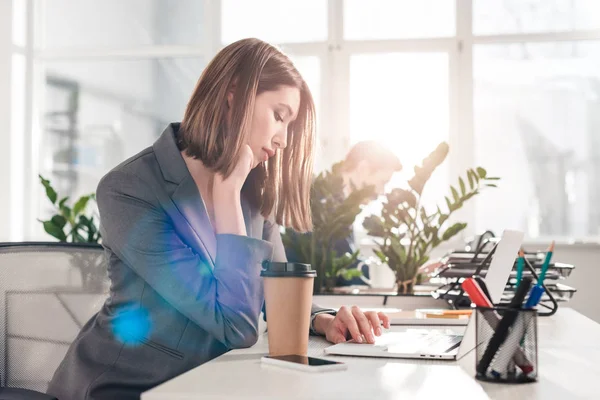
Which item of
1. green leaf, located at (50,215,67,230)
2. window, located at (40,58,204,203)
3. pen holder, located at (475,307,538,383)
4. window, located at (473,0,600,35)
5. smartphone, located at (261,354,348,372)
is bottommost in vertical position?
smartphone, located at (261,354,348,372)

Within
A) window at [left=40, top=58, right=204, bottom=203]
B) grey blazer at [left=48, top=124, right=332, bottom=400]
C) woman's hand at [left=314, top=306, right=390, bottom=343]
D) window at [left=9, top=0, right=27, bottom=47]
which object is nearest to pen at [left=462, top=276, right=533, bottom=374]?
woman's hand at [left=314, top=306, right=390, bottom=343]

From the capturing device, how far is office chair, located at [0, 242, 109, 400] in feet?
5.02

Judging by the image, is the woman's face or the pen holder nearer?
the pen holder

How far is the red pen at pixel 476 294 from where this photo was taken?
96cm

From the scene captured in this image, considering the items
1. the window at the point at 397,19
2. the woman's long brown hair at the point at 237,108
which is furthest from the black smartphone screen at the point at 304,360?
the window at the point at 397,19

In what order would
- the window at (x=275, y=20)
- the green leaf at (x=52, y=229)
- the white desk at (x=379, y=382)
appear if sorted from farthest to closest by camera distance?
the window at (x=275, y=20), the green leaf at (x=52, y=229), the white desk at (x=379, y=382)

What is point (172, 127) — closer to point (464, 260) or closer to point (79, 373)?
point (79, 373)

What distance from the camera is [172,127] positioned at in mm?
1549

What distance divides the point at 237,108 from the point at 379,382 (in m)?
0.78

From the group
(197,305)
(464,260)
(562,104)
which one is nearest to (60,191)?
(562,104)

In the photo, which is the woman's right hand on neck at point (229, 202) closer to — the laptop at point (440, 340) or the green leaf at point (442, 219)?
the laptop at point (440, 340)

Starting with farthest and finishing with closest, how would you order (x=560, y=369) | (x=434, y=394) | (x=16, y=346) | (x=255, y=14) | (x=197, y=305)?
(x=255, y=14) < (x=16, y=346) < (x=197, y=305) < (x=560, y=369) < (x=434, y=394)

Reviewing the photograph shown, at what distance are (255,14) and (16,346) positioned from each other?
186 inches

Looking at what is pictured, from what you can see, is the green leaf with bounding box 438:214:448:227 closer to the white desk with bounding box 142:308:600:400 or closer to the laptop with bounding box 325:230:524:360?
the laptop with bounding box 325:230:524:360
